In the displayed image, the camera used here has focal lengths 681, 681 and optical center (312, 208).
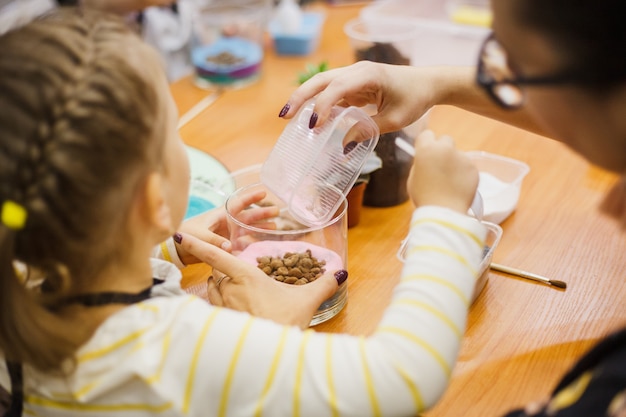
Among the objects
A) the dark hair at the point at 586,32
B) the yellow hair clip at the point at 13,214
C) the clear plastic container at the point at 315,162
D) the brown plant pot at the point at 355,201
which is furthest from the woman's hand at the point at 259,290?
the dark hair at the point at 586,32

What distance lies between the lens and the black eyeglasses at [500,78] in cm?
63

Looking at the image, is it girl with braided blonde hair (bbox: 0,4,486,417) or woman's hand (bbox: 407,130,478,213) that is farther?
woman's hand (bbox: 407,130,478,213)

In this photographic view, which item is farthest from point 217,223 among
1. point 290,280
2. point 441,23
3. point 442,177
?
point 441,23

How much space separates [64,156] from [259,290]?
1.08ft

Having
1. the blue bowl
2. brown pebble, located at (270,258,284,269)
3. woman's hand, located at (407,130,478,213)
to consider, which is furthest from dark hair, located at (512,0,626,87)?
the blue bowl

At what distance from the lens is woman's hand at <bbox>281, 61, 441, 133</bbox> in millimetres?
953

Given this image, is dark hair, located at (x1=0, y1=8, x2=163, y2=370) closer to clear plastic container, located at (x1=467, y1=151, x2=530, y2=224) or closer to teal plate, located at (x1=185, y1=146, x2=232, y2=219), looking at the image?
teal plate, located at (x1=185, y1=146, x2=232, y2=219)

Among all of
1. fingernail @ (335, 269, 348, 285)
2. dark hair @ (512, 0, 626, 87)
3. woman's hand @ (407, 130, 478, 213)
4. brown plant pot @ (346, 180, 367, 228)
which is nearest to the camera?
dark hair @ (512, 0, 626, 87)

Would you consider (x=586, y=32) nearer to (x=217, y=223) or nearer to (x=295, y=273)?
(x=295, y=273)

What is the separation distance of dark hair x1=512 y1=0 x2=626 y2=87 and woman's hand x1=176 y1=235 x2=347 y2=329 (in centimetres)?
41

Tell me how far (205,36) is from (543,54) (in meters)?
1.34

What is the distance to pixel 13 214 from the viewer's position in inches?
23.3

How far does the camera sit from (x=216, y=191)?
1.17 metres

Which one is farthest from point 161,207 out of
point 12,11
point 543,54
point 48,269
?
point 12,11
